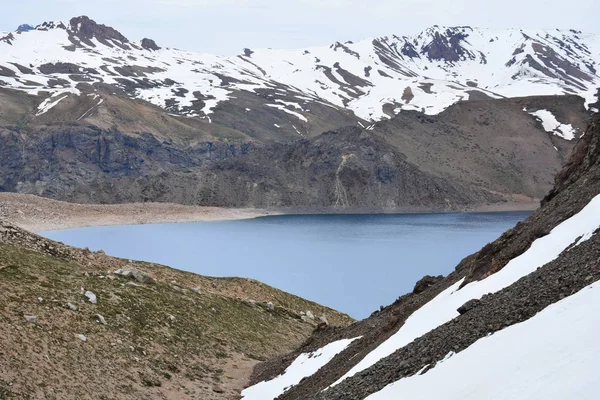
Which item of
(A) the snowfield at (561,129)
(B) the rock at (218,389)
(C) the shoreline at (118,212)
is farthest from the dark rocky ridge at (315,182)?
(B) the rock at (218,389)

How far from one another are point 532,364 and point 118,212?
430ft

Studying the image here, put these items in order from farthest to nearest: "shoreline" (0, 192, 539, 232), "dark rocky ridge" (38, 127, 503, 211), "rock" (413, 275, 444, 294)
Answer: "dark rocky ridge" (38, 127, 503, 211), "shoreline" (0, 192, 539, 232), "rock" (413, 275, 444, 294)

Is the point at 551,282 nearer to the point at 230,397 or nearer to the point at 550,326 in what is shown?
the point at 550,326

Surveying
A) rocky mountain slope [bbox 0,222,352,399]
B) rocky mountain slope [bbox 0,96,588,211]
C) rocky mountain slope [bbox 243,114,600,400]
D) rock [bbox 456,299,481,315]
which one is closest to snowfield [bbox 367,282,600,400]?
rocky mountain slope [bbox 243,114,600,400]

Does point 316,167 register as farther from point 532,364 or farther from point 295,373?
point 532,364

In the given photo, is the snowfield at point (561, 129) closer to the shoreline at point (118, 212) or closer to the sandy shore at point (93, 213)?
the shoreline at point (118, 212)

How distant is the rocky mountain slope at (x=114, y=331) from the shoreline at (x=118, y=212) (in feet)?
275

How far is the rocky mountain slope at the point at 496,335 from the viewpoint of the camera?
834cm

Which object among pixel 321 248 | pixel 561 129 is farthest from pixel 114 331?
pixel 561 129

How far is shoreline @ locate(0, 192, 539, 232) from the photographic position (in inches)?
4370

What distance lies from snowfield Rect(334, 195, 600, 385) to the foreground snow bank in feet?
13.3

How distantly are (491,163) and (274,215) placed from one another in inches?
2811

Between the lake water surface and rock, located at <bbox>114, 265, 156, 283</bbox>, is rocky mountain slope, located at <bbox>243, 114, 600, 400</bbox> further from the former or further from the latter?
the lake water surface

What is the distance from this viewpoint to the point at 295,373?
66.4ft
